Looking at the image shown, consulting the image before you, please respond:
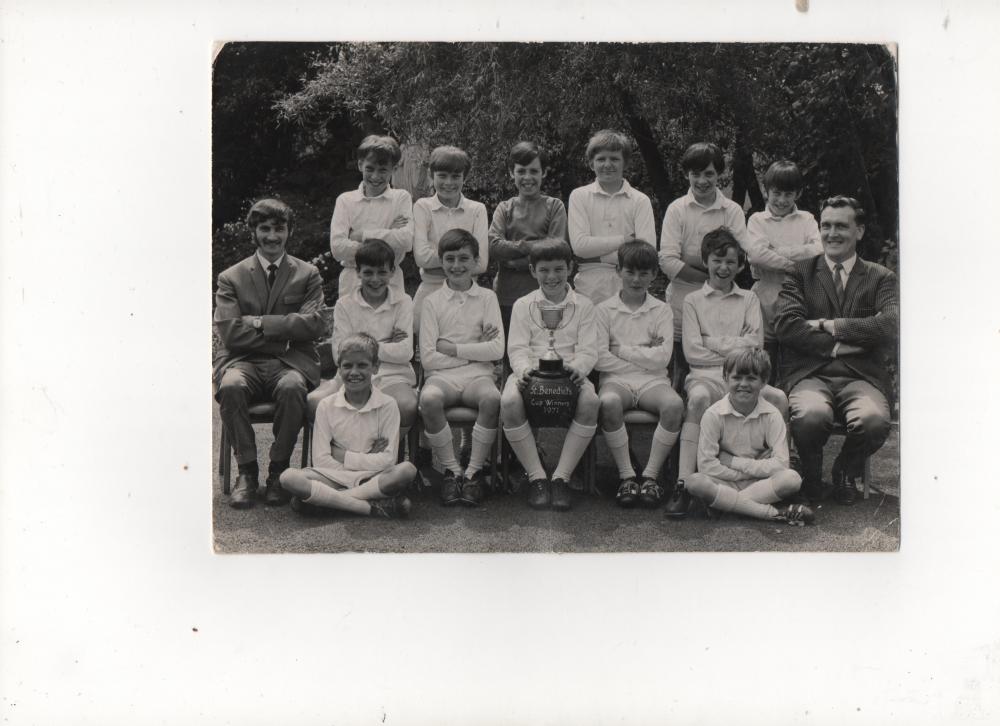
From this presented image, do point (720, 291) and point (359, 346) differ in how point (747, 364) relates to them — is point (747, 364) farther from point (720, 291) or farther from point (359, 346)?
point (359, 346)

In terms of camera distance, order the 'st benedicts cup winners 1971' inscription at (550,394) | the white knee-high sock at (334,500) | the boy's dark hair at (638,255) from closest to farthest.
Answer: the white knee-high sock at (334,500)
the 'st benedicts cup winners 1971' inscription at (550,394)
the boy's dark hair at (638,255)

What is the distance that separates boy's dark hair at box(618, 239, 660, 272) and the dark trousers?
4.33 ft

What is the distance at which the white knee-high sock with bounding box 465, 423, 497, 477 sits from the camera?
4.11 meters

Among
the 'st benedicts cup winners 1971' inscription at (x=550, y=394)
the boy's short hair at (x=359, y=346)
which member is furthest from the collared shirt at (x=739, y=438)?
the boy's short hair at (x=359, y=346)

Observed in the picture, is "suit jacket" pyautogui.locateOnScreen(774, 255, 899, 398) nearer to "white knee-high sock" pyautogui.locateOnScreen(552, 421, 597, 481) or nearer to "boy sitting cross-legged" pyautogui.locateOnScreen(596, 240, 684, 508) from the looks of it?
"boy sitting cross-legged" pyautogui.locateOnScreen(596, 240, 684, 508)

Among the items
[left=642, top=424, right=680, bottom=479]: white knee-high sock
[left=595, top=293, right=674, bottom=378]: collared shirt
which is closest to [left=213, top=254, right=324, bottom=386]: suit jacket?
[left=595, top=293, right=674, bottom=378]: collared shirt

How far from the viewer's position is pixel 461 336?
13.7ft

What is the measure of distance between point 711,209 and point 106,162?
2234mm

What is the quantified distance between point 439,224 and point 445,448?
2.84 ft

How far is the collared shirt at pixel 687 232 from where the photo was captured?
4.16 m

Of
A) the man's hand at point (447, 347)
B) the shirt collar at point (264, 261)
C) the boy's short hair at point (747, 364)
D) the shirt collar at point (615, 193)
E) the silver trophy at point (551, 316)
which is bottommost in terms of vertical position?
the boy's short hair at point (747, 364)

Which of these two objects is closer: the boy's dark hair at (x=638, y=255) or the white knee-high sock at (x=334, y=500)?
the white knee-high sock at (x=334, y=500)

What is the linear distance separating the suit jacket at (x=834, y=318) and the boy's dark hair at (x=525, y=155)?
1051 millimetres

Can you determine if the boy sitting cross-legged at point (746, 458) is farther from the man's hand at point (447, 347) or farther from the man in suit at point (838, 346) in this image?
the man's hand at point (447, 347)
